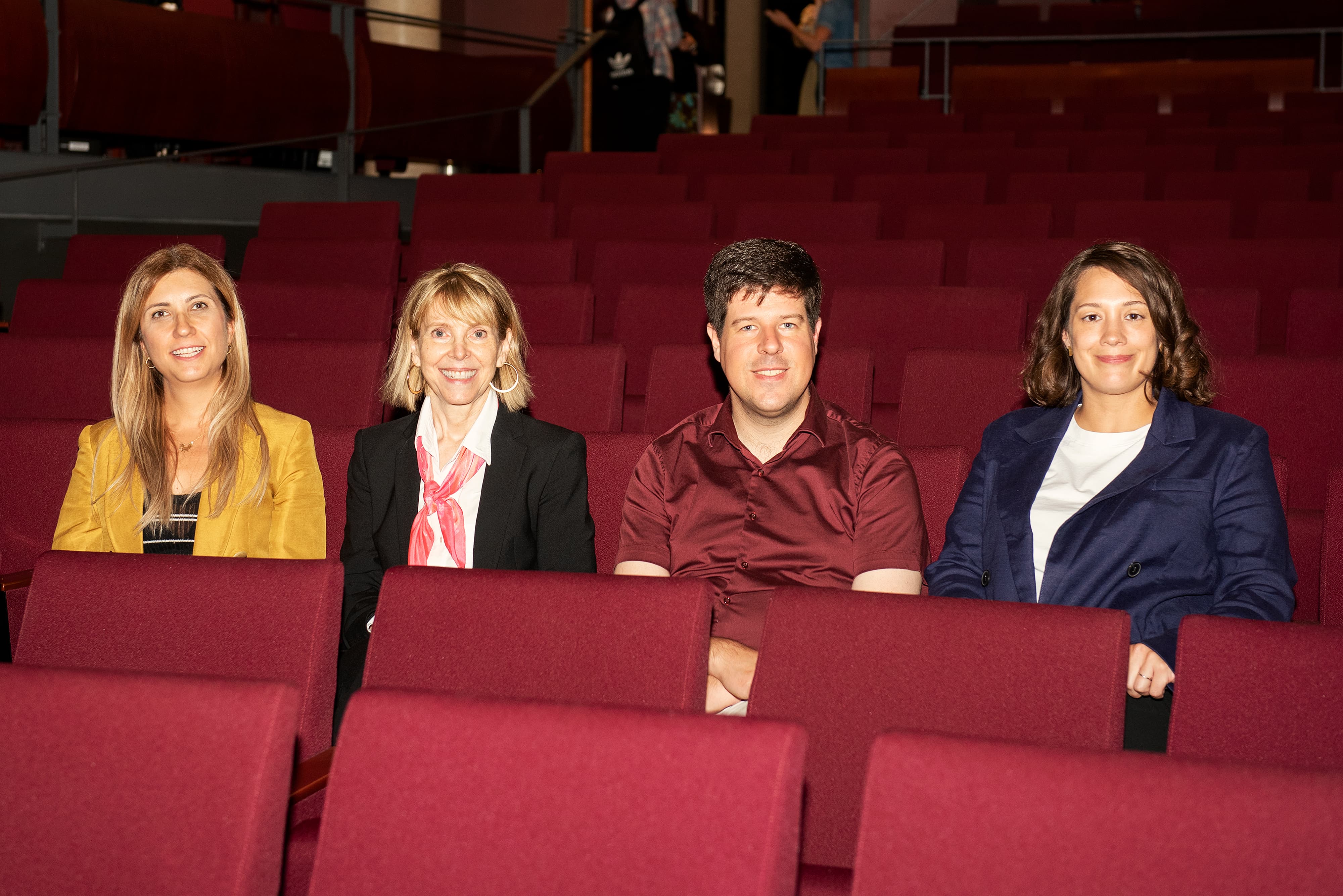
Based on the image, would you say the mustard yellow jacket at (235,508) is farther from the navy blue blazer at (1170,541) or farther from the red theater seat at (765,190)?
the red theater seat at (765,190)

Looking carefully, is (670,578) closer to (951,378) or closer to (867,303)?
(951,378)

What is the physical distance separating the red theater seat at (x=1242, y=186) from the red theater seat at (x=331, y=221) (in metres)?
2.23

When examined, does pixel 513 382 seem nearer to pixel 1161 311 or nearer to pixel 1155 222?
pixel 1161 311

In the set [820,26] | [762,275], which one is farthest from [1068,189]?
[820,26]

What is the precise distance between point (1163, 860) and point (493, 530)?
99cm

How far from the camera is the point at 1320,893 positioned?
26.5 inches

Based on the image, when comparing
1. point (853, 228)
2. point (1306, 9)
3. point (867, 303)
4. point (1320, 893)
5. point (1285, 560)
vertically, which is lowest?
point (1320, 893)

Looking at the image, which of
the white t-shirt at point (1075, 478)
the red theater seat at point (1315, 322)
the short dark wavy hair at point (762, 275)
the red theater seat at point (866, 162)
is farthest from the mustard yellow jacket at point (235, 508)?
the red theater seat at point (866, 162)

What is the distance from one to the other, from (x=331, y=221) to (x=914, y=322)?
5.86 feet

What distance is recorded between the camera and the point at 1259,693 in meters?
0.93

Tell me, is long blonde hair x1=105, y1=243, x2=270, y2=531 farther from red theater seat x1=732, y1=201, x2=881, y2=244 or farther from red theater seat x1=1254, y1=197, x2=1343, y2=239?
red theater seat x1=1254, y1=197, x2=1343, y2=239

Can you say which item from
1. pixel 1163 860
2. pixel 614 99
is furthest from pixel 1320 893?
pixel 614 99

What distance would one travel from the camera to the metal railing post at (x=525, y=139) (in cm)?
465

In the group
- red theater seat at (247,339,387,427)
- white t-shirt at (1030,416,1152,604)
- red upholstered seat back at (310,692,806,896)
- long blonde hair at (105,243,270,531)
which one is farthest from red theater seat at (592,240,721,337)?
red upholstered seat back at (310,692,806,896)
